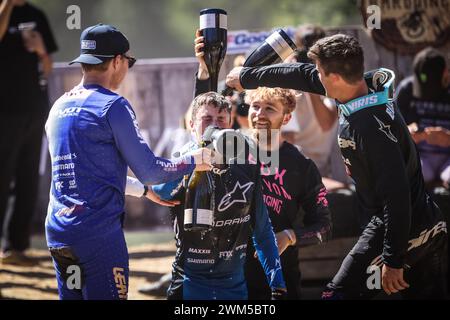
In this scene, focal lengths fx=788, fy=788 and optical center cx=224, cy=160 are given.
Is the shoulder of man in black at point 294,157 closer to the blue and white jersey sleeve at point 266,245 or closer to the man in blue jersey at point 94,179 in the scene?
the blue and white jersey sleeve at point 266,245

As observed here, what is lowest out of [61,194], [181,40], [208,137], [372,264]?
[372,264]

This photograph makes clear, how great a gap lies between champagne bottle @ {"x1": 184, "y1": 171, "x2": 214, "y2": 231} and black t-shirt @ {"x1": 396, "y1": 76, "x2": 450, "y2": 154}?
2.99m

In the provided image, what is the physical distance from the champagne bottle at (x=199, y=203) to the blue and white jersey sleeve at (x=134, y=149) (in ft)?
0.84

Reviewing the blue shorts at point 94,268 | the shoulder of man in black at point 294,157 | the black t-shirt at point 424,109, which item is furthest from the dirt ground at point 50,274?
the black t-shirt at point 424,109

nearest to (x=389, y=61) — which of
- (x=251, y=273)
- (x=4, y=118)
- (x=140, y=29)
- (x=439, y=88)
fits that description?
(x=439, y=88)

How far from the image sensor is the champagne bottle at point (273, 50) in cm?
464

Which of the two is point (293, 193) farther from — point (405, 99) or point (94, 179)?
point (405, 99)

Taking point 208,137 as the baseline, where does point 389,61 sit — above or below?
above

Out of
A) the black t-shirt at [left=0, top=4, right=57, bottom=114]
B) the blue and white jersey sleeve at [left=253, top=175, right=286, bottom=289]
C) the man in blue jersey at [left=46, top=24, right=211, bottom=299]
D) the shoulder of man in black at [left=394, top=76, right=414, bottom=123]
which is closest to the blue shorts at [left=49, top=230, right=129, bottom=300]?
the man in blue jersey at [left=46, top=24, right=211, bottom=299]

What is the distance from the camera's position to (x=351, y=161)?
430 cm

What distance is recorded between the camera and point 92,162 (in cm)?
400
